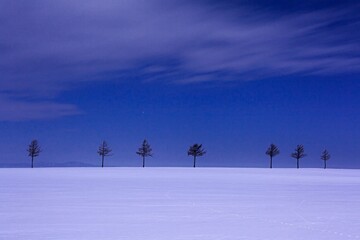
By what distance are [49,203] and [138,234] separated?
854 cm

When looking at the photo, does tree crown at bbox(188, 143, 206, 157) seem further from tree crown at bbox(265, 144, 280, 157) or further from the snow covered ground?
the snow covered ground

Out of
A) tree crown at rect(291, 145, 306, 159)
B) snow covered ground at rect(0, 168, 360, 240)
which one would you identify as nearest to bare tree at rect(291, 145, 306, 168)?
tree crown at rect(291, 145, 306, 159)

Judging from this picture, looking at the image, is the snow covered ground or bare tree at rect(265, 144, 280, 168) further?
bare tree at rect(265, 144, 280, 168)

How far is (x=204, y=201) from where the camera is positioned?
2144 cm

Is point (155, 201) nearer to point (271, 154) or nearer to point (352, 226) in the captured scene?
point (352, 226)

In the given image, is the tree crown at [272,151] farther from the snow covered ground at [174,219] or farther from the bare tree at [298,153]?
the snow covered ground at [174,219]

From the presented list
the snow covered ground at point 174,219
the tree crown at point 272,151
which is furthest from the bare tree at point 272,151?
the snow covered ground at point 174,219

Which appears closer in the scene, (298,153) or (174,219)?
(174,219)

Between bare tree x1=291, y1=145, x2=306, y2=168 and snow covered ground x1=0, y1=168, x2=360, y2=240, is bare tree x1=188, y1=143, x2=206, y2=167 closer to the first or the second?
bare tree x1=291, y1=145, x2=306, y2=168

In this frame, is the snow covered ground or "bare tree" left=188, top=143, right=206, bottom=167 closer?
the snow covered ground

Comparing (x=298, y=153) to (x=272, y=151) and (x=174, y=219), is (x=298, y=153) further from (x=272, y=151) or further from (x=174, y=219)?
(x=174, y=219)

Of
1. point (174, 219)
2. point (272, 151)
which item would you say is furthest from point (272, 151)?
point (174, 219)

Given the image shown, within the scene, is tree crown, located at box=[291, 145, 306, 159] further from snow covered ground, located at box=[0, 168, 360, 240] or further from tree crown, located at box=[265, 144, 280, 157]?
snow covered ground, located at box=[0, 168, 360, 240]

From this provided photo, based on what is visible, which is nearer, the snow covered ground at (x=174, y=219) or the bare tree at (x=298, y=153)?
the snow covered ground at (x=174, y=219)
